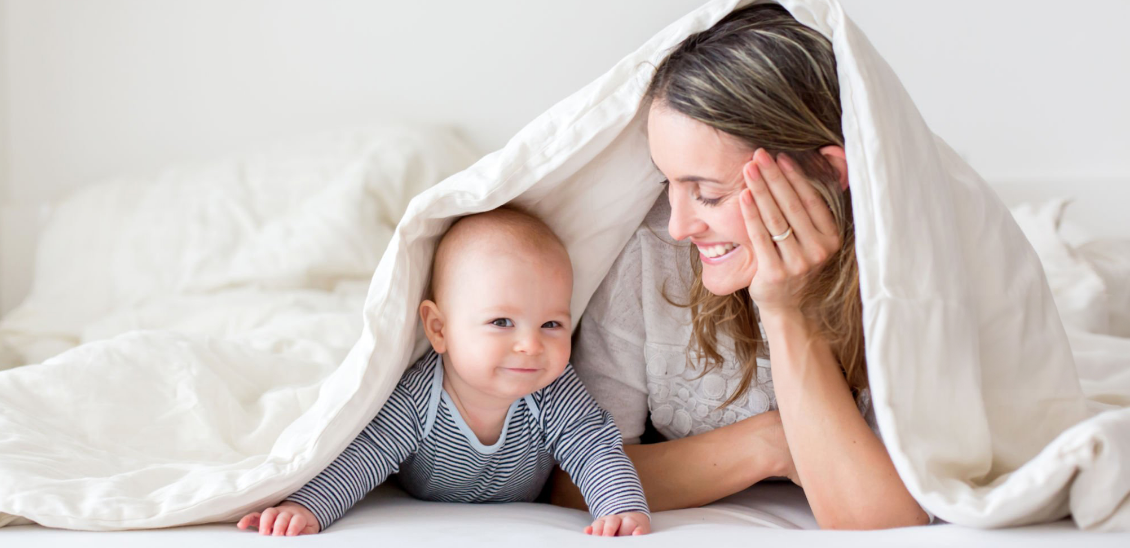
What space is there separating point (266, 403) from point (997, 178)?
1.83 m

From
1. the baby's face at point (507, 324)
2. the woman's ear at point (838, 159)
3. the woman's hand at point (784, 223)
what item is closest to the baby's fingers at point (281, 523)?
the baby's face at point (507, 324)

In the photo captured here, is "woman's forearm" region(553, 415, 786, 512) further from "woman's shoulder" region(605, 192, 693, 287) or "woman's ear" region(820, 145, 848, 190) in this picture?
"woman's ear" region(820, 145, 848, 190)

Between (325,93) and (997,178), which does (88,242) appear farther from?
(997,178)

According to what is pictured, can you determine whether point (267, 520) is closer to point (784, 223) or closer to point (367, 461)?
point (367, 461)

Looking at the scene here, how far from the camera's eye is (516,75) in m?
2.27

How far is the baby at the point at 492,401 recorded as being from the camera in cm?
100

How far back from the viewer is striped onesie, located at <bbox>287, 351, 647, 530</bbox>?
1.00 m

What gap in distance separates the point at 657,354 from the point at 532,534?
1.20 ft

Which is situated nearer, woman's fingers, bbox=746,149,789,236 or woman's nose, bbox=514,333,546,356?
woman's fingers, bbox=746,149,789,236

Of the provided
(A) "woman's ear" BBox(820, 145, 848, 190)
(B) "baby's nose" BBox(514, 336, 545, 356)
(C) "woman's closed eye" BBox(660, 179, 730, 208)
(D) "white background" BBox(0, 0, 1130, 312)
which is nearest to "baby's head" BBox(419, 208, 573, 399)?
(B) "baby's nose" BBox(514, 336, 545, 356)

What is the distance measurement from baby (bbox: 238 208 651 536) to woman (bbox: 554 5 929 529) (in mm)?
128

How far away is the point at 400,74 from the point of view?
7.57 ft

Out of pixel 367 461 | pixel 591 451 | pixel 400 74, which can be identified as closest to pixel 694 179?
pixel 591 451

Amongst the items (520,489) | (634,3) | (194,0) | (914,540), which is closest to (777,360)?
(914,540)
